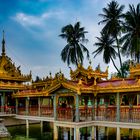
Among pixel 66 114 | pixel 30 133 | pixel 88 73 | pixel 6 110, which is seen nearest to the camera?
pixel 66 114

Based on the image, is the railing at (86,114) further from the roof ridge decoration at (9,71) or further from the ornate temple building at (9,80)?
the roof ridge decoration at (9,71)

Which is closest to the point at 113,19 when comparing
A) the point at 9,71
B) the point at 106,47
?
the point at 106,47

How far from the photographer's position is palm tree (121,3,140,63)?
32.1 m

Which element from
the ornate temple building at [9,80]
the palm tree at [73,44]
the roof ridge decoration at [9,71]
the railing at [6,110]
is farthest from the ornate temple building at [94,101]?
the palm tree at [73,44]

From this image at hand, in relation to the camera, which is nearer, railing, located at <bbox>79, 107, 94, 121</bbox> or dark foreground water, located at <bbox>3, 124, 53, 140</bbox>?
railing, located at <bbox>79, 107, 94, 121</bbox>

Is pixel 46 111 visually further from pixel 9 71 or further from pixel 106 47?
pixel 106 47

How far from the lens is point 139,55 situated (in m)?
33.6

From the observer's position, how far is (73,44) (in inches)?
1686

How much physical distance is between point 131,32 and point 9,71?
43.8 ft

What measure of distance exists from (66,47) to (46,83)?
11155 mm

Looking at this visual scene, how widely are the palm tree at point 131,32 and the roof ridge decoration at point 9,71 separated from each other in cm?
1078

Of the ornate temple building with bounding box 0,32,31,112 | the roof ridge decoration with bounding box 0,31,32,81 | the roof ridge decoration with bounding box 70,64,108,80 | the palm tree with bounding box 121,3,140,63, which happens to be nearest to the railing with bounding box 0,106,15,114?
the ornate temple building with bounding box 0,32,31,112

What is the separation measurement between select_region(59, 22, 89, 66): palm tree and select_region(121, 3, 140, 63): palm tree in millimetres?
10508

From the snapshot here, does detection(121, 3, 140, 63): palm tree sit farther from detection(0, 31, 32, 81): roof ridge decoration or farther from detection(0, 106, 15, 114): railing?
detection(0, 106, 15, 114): railing
